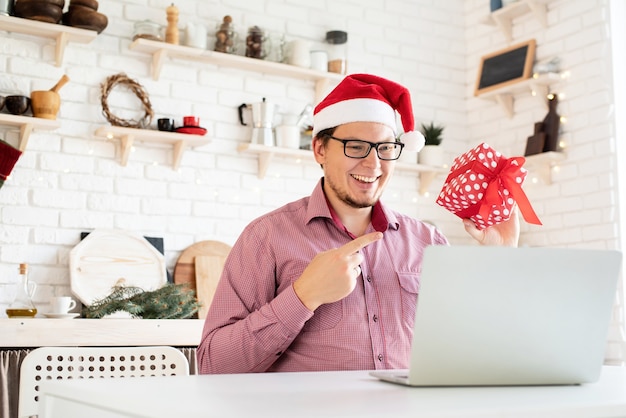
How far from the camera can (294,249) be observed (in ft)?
6.59

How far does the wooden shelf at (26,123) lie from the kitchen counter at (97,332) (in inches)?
37.9

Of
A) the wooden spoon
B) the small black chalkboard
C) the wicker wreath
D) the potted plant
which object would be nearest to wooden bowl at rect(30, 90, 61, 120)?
the wooden spoon

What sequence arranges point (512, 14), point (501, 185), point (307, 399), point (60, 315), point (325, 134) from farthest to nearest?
point (512, 14) → point (60, 315) → point (325, 134) → point (501, 185) → point (307, 399)

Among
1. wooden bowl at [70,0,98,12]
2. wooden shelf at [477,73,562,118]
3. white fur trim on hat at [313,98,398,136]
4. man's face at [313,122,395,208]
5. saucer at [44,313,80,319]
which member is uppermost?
wooden bowl at [70,0,98,12]

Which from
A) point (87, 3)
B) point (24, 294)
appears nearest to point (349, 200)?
point (24, 294)

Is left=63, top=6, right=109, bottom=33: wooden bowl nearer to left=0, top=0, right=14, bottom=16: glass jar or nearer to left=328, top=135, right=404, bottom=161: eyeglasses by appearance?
left=0, top=0, right=14, bottom=16: glass jar

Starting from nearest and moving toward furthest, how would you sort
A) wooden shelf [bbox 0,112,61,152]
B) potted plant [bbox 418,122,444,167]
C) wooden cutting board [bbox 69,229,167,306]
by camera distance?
wooden shelf [bbox 0,112,61,152] < wooden cutting board [bbox 69,229,167,306] < potted plant [bbox 418,122,444,167]

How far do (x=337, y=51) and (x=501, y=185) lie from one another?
8.59ft

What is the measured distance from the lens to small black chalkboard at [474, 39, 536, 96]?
4398 millimetres

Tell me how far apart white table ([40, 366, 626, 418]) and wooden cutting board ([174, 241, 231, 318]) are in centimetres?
253

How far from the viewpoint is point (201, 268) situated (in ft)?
12.7

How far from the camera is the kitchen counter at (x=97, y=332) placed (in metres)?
2.91

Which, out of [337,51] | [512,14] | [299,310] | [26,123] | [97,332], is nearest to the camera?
[299,310]

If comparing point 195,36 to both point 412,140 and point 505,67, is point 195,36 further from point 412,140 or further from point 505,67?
point 412,140
